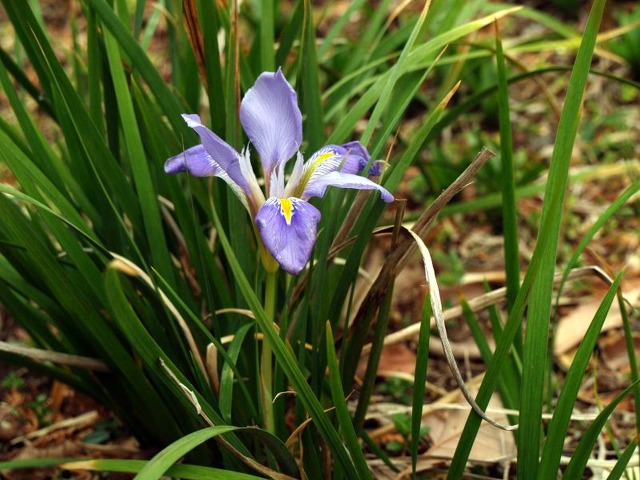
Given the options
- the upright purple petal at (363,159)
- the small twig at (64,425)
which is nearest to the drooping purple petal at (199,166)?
the upright purple petal at (363,159)

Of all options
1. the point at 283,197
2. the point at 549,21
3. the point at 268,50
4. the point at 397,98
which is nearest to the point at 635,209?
the point at 549,21

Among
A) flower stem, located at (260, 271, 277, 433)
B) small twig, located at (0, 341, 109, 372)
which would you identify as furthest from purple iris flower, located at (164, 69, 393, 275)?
small twig, located at (0, 341, 109, 372)

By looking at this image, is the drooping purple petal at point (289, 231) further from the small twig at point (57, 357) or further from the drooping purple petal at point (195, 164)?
the small twig at point (57, 357)

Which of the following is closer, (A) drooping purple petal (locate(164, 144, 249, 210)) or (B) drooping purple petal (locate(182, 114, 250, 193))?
(B) drooping purple petal (locate(182, 114, 250, 193))

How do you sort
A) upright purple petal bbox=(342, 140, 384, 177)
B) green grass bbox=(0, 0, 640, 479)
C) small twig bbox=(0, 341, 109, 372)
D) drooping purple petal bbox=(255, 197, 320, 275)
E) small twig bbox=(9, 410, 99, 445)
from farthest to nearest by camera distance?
small twig bbox=(9, 410, 99, 445) → small twig bbox=(0, 341, 109, 372) → upright purple petal bbox=(342, 140, 384, 177) → green grass bbox=(0, 0, 640, 479) → drooping purple petal bbox=(255, 197, 320, 275)

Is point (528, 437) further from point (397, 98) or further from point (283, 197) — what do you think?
point (397, 98)

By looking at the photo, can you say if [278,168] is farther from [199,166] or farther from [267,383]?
[267,383]

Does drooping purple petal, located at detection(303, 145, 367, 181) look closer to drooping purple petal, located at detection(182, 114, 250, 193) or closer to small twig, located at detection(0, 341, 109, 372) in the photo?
drooping purple petal, located at detection(182, 114, 250, 193)
